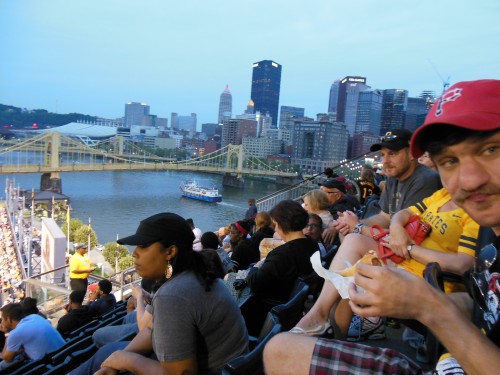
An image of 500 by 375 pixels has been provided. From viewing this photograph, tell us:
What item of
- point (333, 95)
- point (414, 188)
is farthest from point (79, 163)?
point (333, 95)

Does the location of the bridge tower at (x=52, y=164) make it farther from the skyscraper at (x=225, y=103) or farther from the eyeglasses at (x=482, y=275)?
the skyscraper at (x=225, y=103)

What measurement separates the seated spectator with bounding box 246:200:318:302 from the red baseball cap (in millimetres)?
1381

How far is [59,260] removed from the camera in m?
9.08

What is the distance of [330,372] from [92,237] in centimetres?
1999

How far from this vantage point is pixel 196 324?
131 cm

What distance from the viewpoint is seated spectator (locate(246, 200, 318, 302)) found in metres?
2.00

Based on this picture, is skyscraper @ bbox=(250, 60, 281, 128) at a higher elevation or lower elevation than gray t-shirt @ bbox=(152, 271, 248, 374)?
higher

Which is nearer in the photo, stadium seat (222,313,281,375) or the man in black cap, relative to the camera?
stadium seat (222,313,281,375)

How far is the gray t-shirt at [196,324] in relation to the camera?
1.26m

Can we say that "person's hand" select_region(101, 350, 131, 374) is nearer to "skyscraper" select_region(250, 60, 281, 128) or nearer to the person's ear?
the person's ear

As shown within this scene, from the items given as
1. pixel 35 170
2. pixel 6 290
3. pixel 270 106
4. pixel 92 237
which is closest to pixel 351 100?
pixel 270 106

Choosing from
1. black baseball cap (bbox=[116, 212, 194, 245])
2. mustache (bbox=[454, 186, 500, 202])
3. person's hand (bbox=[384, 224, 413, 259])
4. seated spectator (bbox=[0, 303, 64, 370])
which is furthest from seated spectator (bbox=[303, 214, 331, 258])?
mustache (bbox=[454, 186, 500, 202])

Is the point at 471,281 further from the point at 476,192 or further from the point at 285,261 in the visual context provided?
the point at 285,261

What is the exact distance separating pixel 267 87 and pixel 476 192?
148 m
